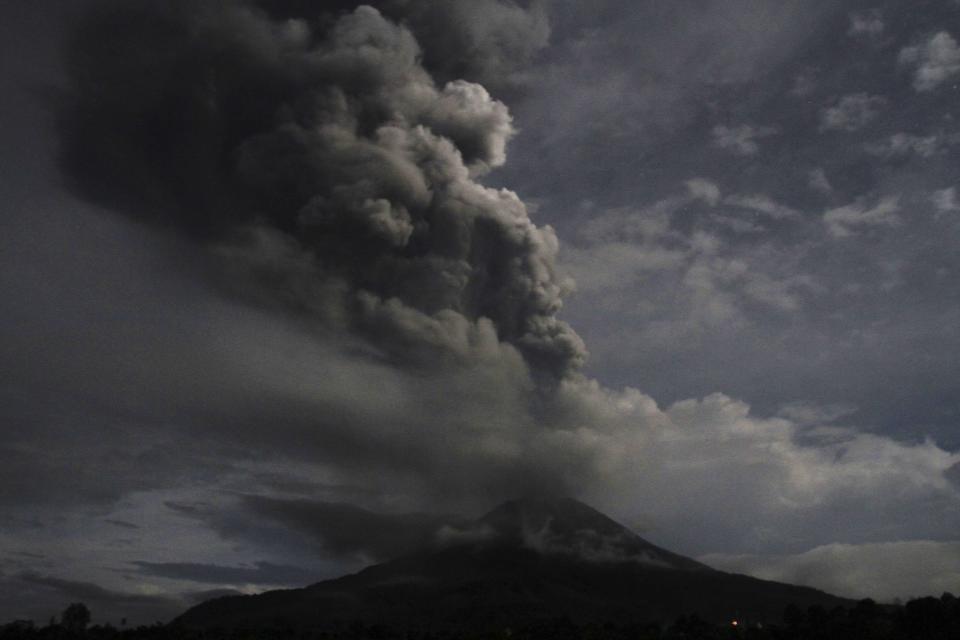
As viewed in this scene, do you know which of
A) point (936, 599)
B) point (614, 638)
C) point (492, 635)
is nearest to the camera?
point (936, 599)

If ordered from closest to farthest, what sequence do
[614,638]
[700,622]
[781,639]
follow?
[781,639] → [614,638] → [700,622]

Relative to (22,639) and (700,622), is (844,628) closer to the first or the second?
(700,622)

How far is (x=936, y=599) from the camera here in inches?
4820

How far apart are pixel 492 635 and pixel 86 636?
105022 mm

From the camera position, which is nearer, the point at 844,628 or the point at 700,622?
the point at 844,628

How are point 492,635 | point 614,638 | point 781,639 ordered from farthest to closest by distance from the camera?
1. point 614,638
2. point 492,635
3. point 781,639

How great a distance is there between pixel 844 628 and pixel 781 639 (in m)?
9.77

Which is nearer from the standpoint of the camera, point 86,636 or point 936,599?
point 936,599

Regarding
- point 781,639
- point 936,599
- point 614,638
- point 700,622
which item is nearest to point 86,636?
point 614,638

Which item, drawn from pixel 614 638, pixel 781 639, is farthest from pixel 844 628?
pixel 614 638

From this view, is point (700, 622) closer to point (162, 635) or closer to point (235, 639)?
point (235, 639)

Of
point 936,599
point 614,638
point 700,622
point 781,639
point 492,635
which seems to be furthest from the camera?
point 700,622

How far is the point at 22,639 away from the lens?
178 meters

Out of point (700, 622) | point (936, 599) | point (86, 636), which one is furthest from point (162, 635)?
point (936, 599)
